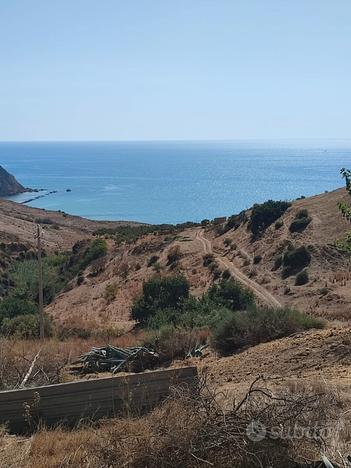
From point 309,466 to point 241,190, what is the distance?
165 m

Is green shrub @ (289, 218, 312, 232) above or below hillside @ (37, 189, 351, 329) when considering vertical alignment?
above

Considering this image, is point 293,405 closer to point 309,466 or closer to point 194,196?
point 309,466

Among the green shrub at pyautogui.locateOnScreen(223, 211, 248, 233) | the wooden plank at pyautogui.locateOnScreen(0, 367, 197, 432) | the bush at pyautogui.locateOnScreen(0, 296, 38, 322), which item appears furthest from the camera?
the green shrub at pyautogui.locateOnScreen(223, 211, 248, 233)

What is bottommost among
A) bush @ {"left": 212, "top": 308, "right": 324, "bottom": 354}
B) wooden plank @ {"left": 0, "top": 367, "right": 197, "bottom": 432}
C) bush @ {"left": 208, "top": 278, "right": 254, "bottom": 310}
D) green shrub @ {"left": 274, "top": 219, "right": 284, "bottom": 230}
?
bush @ {"left": 208, "top": 278, "right": 254, "bottom": 310}

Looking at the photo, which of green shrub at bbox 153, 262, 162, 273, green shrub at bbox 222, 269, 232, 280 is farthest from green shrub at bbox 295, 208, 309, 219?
green shrub at bbox 153, 262, 162, 273

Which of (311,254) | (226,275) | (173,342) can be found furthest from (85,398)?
(311,254)

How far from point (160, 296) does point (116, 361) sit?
737 inches

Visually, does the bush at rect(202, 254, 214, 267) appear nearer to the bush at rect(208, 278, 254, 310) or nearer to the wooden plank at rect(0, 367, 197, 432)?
the bush at rect(208, 278, 254, 310)

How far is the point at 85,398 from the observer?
253 inches

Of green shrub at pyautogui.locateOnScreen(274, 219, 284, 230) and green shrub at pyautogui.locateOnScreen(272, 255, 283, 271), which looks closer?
green shrub at pyautogui.locateOnScreen(272, 255, 283, 271)

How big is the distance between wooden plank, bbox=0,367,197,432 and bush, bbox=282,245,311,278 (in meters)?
27.8

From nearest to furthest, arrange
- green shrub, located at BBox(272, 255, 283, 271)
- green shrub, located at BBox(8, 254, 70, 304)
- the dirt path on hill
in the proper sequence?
the dirt path on hill < green shrub, located at BBox(272, 255, 283, 271) < green shrub, located at BBox(8, 254, 70, 304)

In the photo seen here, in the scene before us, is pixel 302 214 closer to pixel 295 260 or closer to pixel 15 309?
pixel 295 260

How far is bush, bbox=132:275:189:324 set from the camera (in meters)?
29.1
